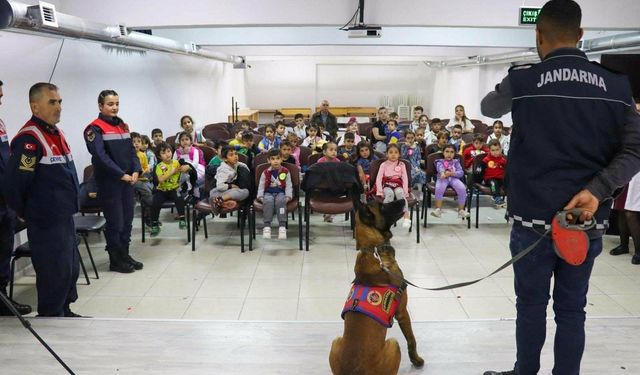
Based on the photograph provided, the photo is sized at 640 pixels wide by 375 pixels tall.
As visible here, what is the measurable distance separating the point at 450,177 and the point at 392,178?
98 cm

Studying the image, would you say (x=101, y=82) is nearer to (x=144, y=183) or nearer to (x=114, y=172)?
(x=144, y=183)

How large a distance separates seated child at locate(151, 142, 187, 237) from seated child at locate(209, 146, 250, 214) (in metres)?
0.62

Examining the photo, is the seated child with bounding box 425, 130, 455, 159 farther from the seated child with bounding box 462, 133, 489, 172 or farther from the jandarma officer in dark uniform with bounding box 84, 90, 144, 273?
the jandarma officer in dark uniform with bounding box 84, 90, 144, 273

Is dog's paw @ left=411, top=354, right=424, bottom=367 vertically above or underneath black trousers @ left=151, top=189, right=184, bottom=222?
underneath

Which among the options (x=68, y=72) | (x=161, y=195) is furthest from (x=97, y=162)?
(x=68, y=72)

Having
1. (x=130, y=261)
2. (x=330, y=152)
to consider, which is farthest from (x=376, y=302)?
(x=330, y=152)

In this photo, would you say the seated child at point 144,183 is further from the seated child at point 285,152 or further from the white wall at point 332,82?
the white wall at point 332,82

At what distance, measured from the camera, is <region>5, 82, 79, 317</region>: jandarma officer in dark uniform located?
291 centimetres

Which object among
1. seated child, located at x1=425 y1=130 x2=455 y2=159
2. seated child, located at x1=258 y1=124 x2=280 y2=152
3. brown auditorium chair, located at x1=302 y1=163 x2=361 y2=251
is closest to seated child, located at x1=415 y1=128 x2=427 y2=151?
seated child, located at x1=425 y1=130 x2=455 y2=159

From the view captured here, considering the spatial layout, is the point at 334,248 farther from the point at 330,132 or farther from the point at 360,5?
the point at 330,132

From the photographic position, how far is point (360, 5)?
17.6 ft

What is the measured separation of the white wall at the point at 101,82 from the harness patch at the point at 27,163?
6.16 ft

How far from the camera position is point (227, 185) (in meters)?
5.25

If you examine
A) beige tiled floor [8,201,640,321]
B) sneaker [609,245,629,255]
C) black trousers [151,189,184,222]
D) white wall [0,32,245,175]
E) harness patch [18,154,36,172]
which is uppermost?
white wall [0,32,245,175]
